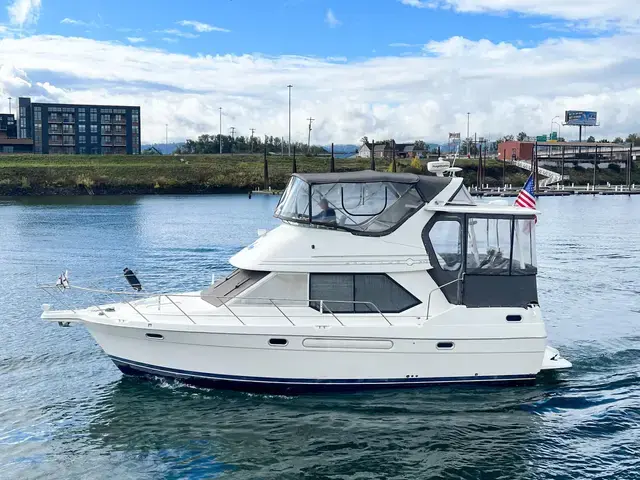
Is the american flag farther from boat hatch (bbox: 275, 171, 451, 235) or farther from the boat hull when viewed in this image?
the boat hull

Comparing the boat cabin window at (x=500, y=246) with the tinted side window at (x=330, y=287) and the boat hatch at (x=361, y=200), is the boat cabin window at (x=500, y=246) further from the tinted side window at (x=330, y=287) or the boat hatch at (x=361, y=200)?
the tinted side window at (x=330, y=287)

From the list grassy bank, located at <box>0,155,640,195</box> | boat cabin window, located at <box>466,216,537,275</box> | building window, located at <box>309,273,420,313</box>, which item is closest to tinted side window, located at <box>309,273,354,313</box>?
building window, located at <box>309,273,420,313</box>

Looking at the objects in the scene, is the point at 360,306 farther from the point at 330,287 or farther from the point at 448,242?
the point at 448,242

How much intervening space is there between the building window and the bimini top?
6.40ft

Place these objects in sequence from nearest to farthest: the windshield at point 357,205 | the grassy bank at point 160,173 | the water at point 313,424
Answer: the water at point 313,424 < the windshield at point 357,205 < the grassy bank at point 160,173

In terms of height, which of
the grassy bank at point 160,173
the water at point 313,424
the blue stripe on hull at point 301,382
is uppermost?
the grassy bank at point 160,173

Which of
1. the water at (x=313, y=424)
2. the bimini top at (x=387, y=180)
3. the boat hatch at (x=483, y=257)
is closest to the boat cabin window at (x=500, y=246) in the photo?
the boat hatch at (x=483, y=257)

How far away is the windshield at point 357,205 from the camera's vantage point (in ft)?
45.4

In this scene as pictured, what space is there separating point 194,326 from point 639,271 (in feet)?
74.7

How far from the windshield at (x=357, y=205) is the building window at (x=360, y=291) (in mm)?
1011

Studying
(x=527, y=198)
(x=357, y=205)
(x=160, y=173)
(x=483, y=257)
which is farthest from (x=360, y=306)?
(x=160, y=173)

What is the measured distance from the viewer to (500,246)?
14.1 m

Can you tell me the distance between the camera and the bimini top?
547 inches

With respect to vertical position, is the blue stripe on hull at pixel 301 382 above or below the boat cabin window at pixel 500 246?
below
